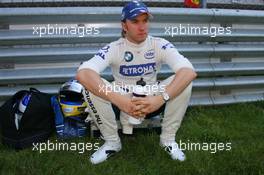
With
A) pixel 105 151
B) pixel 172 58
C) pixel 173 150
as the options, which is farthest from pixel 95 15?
pixel 173 150

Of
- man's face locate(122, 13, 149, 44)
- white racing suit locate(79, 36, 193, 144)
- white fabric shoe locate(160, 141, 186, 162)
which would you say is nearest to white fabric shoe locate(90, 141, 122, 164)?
white racing suit locate(79, 36, 193, 144)

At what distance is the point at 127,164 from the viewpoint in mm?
3891

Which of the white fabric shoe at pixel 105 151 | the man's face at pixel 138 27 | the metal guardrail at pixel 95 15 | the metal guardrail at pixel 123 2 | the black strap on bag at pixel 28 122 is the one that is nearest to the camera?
the man's face at pixel 138 27

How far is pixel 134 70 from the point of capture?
3.98m

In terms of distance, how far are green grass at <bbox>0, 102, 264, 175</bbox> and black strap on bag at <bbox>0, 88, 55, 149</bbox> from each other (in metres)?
0.11

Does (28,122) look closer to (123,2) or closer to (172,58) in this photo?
(172,58)

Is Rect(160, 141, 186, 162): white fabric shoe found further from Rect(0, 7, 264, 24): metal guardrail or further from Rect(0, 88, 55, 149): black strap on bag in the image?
Rect(0, 7, 264, 24): metal guardrail

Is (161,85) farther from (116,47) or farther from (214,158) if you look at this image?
(214,158)

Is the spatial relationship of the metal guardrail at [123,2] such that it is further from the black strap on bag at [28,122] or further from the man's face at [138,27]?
the man's face at [138,27]

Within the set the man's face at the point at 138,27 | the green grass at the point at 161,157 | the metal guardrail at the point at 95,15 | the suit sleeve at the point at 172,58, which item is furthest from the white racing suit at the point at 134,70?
the metal guardrail at the point at 95,15

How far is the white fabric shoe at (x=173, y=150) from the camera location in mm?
3947

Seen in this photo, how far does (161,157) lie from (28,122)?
51.6 inches

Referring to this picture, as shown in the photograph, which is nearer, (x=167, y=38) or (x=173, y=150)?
(x=173, y=150)

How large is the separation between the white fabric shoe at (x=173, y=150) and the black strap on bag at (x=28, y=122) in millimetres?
1197
